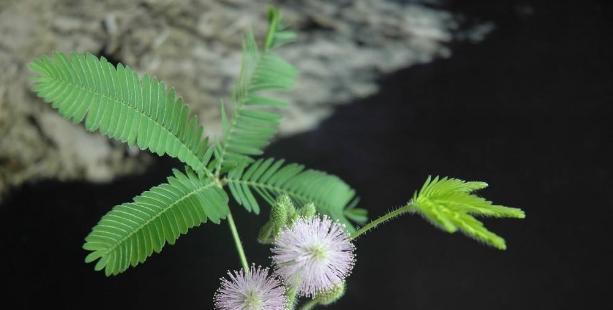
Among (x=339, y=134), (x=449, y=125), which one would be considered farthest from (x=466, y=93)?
(x=339, y=134)

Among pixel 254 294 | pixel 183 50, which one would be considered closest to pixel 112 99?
pixel 254 294

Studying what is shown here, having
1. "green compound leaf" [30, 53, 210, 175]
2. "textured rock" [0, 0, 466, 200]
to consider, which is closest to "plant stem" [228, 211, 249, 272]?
"green compound leaf" [30, 53, 210, 175]

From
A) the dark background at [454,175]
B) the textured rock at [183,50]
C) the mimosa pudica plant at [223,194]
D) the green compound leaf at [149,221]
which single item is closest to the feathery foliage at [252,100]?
the mimosa pudica plant at [223,194]

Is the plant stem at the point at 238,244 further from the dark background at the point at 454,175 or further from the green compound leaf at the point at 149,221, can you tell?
the dark background at the point at 454,175

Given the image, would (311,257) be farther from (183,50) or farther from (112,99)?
(183,50)

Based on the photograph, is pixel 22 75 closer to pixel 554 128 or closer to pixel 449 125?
pixel 449 125
